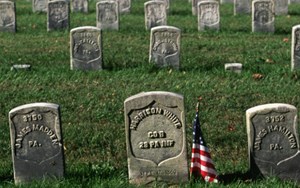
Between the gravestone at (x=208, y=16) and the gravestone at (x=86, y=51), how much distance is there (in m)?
4.94

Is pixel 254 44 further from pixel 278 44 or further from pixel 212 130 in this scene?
pixel 212 130

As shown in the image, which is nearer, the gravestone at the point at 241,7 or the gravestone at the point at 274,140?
the gravestone at the point at 274,140

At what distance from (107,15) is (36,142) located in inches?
417

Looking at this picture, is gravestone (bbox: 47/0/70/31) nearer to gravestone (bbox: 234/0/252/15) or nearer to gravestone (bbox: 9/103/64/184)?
gravestone (bbox: 234/0/252/15)

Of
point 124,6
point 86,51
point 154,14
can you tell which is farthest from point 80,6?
point 86,51

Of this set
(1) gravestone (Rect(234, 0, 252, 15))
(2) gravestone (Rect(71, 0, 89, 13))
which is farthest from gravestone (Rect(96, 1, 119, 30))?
(1) gravestone (Rect(234, 0, 252, 15))

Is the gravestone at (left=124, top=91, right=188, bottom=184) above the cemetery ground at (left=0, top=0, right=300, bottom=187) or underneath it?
above

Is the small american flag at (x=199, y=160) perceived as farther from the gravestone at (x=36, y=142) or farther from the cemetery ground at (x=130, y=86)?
the gravestone at (x=36, y=142)

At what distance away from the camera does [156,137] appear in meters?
9.33

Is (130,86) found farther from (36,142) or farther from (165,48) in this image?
(36,142)

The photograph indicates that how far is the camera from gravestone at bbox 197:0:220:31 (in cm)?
1936

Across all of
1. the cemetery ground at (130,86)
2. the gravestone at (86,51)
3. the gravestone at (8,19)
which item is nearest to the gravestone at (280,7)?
the cemetery ground at (130,86)

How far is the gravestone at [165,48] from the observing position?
15.0 m

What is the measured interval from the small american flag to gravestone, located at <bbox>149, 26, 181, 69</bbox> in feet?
18.5
